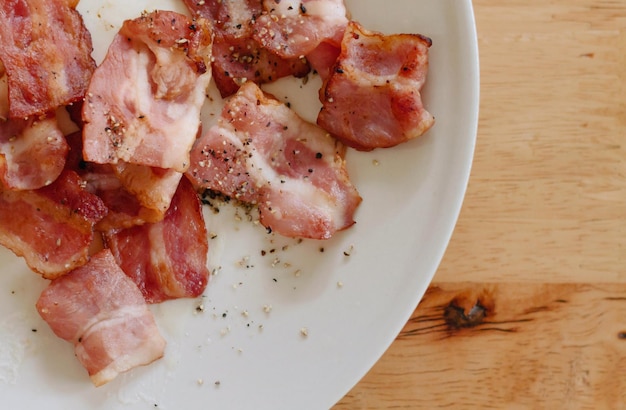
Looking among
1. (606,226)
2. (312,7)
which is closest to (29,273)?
(312,7)

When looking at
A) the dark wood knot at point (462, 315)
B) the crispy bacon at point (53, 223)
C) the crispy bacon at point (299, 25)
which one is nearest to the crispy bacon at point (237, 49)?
the crispy bacon at point (299, 25)

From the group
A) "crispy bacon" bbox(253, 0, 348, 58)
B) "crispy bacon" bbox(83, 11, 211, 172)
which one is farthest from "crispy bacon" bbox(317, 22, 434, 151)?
"crispy bacon" bbox(83, 11, 211, 172)

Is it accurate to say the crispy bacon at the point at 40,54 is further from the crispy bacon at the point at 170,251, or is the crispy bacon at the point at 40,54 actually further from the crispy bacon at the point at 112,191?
the crispy bacon at the point at 170,251

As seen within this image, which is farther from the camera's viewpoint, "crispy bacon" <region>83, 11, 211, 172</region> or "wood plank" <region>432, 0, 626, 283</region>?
"wood plank" <region>432, 0, 626, 283</region>

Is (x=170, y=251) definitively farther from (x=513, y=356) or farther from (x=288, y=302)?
(x=513, y=356)

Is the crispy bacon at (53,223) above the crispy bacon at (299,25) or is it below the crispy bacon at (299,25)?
below

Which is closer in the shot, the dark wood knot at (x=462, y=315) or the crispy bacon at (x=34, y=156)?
the crispy bacon at (x=34, y=156)

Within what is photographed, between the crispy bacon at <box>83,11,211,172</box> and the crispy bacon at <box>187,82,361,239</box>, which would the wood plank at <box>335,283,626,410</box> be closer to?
the crispy bacon at <box>187,82,361,239</box>
